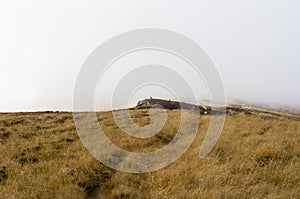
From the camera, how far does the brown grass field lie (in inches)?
256

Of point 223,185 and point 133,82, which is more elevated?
point 133,82

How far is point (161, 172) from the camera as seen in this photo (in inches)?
304

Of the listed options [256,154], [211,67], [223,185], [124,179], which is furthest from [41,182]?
[211,67]

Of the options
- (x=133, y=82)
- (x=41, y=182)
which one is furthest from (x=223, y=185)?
(x=133, y=82)

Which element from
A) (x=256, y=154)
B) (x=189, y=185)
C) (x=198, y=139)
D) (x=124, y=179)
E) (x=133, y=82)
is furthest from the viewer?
(x=133, y=82)

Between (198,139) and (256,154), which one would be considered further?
(198,139)

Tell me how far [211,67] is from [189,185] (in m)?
6.82

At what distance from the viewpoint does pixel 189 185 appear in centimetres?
681

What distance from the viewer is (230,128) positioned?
14.3 meters

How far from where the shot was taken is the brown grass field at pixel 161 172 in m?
6.51

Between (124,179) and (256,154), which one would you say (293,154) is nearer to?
(256,154)

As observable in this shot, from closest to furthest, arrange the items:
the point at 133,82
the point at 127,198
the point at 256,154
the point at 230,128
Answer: the point at 127,198 → the point at 256,154 → the point at 230,128 → the point at 133,82

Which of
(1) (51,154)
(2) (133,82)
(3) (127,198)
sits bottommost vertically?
(3) (127,198)

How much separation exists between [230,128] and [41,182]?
31.1ft
